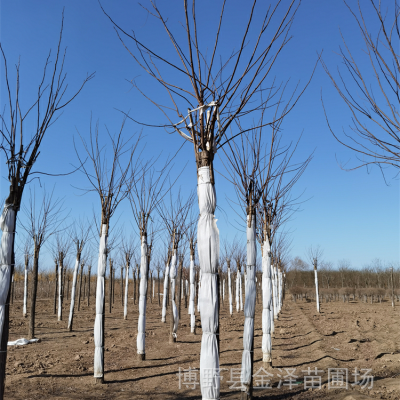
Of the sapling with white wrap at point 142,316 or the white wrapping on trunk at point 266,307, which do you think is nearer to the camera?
the white wrapping on trunk at point 266,307

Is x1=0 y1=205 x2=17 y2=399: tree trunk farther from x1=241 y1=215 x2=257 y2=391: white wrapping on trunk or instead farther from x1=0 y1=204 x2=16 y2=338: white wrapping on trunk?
x1=241 y1=215 x2=257 y2=391: white wrapping on trunk

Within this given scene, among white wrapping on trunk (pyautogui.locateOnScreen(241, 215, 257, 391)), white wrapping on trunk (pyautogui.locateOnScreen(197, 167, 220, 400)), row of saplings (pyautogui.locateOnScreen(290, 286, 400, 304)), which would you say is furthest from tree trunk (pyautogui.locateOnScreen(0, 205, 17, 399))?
row of saplings (pyautogui.locateOnScreen(290, 286, 400, 304))

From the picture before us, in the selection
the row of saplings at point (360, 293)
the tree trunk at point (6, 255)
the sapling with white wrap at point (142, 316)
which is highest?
the tree trunk at point (6, 255)

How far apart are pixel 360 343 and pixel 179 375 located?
6.20 meters

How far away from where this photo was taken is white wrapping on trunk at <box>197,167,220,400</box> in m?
3.35

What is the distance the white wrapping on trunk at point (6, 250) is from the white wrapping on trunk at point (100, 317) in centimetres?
207

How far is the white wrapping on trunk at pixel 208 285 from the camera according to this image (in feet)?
11.0

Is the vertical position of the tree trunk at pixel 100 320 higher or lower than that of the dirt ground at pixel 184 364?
higher

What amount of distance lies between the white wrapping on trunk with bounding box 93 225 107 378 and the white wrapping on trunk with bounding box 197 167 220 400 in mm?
3363

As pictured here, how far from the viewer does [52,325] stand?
47.1 ft

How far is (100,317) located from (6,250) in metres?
2.44

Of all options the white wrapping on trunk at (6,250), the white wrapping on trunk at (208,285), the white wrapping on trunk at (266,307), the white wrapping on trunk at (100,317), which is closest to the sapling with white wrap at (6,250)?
the white wrapping on trunk at (6,250)

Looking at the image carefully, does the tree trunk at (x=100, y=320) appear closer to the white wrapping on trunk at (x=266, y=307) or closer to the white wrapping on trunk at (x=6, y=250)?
the white wrapping on trunk at (x=6, y=250)

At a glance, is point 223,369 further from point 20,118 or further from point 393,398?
point 20,118
